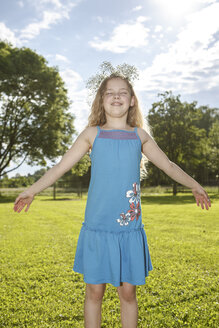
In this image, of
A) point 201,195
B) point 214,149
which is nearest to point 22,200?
point 201,195

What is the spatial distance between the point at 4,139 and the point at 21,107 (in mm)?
2996

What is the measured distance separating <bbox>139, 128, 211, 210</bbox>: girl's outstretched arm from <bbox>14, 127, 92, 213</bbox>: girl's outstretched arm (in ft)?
1.64

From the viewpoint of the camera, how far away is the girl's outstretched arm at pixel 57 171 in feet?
8.05

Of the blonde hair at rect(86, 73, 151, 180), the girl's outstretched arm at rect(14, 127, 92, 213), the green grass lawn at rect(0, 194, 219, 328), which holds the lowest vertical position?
the green grass lawn at rect(0, 194, 219, 328)

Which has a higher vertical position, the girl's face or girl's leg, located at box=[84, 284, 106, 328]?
the girl's face

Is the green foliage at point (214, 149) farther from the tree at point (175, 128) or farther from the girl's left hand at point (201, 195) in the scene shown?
the girl's left hand at point (201, 195)

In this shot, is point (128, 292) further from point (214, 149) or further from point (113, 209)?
point (214, 149)

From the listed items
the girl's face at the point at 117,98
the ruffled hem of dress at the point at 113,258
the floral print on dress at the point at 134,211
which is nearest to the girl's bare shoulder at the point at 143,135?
the girl's face at the point at 117,98

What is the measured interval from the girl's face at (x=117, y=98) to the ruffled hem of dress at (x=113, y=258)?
1.01 m

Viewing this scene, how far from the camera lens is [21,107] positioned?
1038 inches

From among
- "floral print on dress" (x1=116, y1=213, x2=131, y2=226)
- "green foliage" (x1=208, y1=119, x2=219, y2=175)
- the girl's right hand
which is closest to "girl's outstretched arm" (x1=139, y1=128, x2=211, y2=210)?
"floral print on dress" (x1=116, y1=213, x2=131, y2=226)

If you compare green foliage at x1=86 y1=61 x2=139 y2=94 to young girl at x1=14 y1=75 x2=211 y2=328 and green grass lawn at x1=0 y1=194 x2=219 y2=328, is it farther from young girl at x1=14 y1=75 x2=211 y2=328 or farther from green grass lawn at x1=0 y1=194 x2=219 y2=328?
green grass lawn at x1=0 y1=194 x2=219 y2=328

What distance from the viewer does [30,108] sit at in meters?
26.1

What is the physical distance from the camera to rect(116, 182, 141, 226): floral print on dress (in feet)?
8.23
